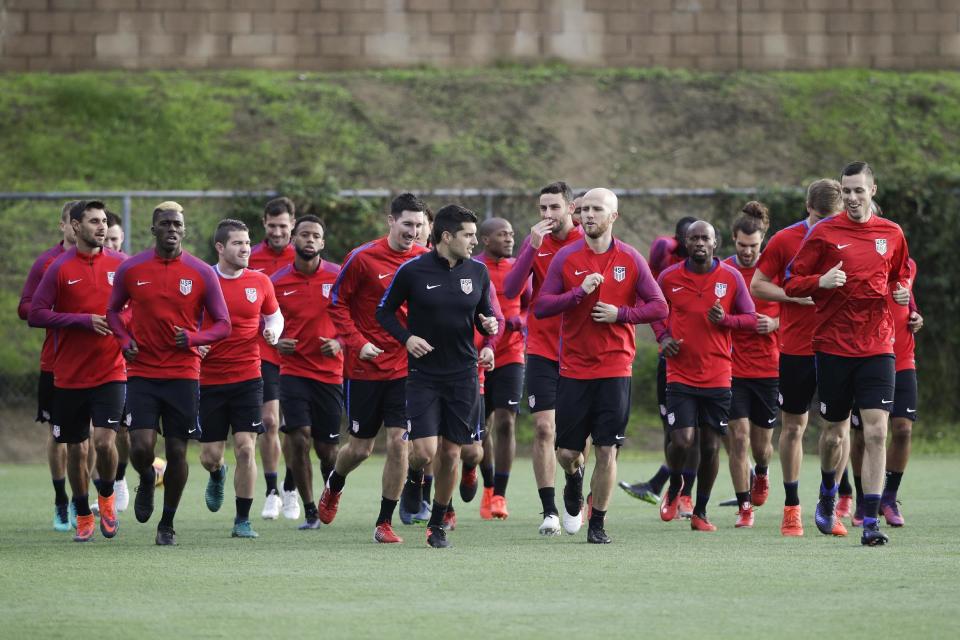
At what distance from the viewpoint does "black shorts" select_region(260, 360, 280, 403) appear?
43.2 ft

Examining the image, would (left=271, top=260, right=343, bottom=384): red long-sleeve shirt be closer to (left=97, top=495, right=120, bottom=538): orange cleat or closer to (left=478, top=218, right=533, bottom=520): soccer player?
(left=478, top=218, right=533, bottom=520): soccer player

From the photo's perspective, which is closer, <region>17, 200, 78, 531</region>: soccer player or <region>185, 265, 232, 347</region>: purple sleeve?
<region>185, 265, 232, 347</region>: purple sleeve

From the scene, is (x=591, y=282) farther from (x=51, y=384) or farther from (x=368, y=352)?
(x=51, y=384)

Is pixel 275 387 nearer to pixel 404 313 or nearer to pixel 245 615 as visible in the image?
pixel 404 313

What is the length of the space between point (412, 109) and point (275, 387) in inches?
510

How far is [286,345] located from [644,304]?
3.26m

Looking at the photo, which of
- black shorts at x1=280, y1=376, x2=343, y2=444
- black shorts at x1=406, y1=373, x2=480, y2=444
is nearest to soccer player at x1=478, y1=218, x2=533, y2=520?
black shorts at x1=280, y1=376, x2=343, y2=444

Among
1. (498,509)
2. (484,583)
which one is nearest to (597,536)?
(484,583)

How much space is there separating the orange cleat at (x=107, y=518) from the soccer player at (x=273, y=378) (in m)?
1.64

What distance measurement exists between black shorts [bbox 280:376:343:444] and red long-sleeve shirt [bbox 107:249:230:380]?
179cm

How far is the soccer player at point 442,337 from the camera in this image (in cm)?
1022

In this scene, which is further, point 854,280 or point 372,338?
point 372,338

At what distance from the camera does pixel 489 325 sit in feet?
33.8

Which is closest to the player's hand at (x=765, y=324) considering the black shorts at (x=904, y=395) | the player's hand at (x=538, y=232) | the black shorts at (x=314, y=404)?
the black shorts at (x=904, y=395)
